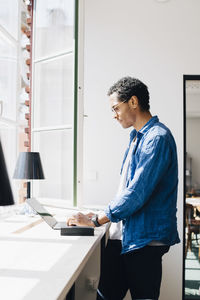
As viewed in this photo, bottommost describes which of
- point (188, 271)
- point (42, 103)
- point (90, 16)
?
point (188, 271)

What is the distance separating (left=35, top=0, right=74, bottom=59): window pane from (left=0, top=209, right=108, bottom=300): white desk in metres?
1.41

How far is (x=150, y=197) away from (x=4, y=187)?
3.25 feet

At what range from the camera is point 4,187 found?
0.49m

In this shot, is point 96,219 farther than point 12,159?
No

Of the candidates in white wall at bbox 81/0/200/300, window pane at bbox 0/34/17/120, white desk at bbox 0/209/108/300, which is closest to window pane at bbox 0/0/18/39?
window pane at bbox 0/34/17/120

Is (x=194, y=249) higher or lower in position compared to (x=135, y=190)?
lower

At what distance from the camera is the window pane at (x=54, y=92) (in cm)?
239

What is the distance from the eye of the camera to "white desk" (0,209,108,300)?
0.83 metres

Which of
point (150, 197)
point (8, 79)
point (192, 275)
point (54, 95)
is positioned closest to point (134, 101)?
point (150, 197)

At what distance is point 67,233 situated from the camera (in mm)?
1492

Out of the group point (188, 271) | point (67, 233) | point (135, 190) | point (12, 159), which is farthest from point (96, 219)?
point (188, 271)

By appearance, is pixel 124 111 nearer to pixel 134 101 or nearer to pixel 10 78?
pixel 134 101

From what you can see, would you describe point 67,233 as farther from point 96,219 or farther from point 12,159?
Answer: point 12,159

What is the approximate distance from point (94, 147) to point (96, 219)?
53.2 inches
